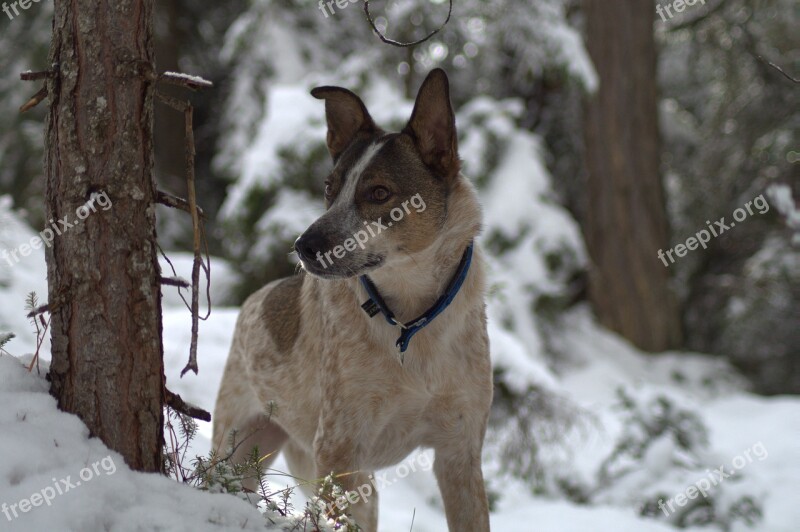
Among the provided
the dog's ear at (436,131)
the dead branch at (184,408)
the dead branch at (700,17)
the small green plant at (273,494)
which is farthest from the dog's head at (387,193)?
the dead branch at (700,17)

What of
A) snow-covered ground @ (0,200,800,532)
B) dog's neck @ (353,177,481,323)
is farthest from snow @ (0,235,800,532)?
dog's neck @ (353,177,481,323)

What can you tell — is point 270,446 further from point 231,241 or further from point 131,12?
point 231,241

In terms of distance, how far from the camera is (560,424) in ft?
21.4

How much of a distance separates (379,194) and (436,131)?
0.42 meters

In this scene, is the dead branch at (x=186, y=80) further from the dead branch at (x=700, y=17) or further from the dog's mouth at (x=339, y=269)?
the dead branch at (x=700, y=17)

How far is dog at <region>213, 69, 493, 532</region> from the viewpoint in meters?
3.32

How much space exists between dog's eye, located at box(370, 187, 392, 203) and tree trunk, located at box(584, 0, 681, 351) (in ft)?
24.9

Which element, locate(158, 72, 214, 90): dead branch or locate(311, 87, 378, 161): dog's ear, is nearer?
locate(158, 72, 214, 90): dead branch

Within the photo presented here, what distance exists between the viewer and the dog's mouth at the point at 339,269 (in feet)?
10.5

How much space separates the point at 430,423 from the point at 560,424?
3.35 m

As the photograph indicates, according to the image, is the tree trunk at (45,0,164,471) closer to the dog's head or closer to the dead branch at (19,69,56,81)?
the dead branch at (19,69,56,81)

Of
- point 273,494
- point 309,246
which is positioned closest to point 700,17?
point 309,246

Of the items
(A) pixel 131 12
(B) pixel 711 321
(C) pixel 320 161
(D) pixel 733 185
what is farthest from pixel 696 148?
(A) pixel 131 12

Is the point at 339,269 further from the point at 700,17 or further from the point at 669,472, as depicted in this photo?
the point at 700,17
